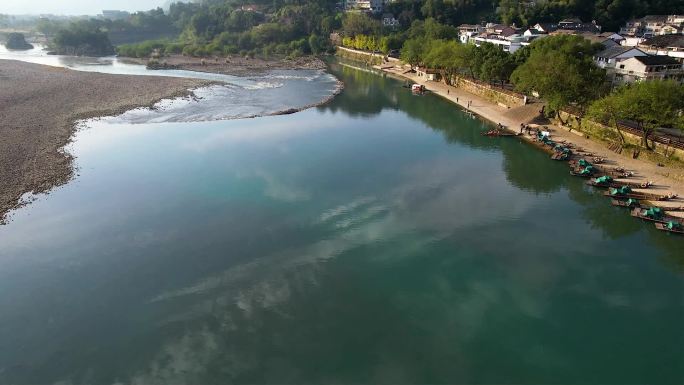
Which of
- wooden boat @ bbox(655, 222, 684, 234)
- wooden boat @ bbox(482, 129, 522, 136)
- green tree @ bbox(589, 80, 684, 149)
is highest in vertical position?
green tree @ bbox(589, 80, 684, 149)

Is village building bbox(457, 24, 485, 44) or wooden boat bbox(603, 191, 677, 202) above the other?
village building bbox(457, 24, 485, 44)

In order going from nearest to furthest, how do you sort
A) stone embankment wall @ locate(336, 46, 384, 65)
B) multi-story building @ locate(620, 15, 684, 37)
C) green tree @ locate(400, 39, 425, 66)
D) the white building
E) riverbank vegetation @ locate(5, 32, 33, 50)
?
the white building
multi-story building @ locate(620, 15, 684, 37)
green tree @ locate(400, 39, 425, 66)
stone embankment wall @ locate(336, 46, 384, 65)
riverbank vegetation @ locate(5, 32, 33, 50)

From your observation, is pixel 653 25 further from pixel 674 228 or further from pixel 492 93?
pixel 674 228

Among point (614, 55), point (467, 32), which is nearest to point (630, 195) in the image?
point (614, 55)

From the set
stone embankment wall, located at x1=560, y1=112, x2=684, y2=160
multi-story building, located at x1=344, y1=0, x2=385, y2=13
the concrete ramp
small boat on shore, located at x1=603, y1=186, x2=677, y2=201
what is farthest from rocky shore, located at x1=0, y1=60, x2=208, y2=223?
multi-story building, located at x1=344, y1=0, x2=385, y2=13

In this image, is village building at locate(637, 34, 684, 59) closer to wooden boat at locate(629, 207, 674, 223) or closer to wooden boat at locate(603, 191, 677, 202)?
wooden boat at locate(603, 191, 677, 202)

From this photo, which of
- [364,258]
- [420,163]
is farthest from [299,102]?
[364,258]
